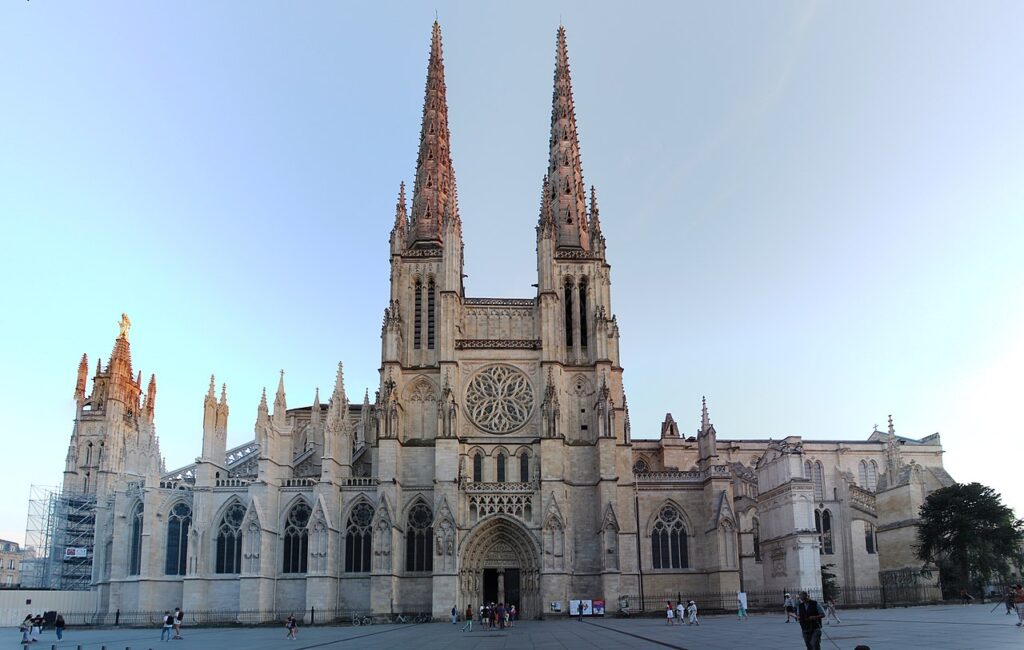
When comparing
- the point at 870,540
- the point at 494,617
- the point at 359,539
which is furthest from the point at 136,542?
the point at 870,540

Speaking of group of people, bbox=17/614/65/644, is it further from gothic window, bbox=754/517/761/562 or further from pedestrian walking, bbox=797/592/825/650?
gothic window, bbox=754/517/761/562

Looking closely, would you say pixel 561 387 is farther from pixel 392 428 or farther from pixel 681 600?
pixel 681 600

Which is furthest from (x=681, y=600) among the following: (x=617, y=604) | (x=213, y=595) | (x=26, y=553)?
(x=26, y=553)

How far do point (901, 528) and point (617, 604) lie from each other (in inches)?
752

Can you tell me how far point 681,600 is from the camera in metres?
47.1

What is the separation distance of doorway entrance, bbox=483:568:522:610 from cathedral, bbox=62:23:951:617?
0.29ft

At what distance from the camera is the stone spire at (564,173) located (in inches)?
2196

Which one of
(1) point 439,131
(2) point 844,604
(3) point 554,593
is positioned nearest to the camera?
(3) point 554,593

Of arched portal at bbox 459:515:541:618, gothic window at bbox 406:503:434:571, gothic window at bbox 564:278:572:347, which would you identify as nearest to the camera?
arched portal at bbox 459:515:541:618

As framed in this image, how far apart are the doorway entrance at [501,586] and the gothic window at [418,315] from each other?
44.6 ft

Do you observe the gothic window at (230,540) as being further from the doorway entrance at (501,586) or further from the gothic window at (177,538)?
the doorway entrance at (501,586)

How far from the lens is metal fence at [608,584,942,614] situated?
45906mm

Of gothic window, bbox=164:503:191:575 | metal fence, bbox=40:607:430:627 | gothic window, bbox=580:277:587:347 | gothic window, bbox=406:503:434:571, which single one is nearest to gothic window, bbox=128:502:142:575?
gothic window, bbox=164:503:191:575

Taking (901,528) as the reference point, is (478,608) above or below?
below
